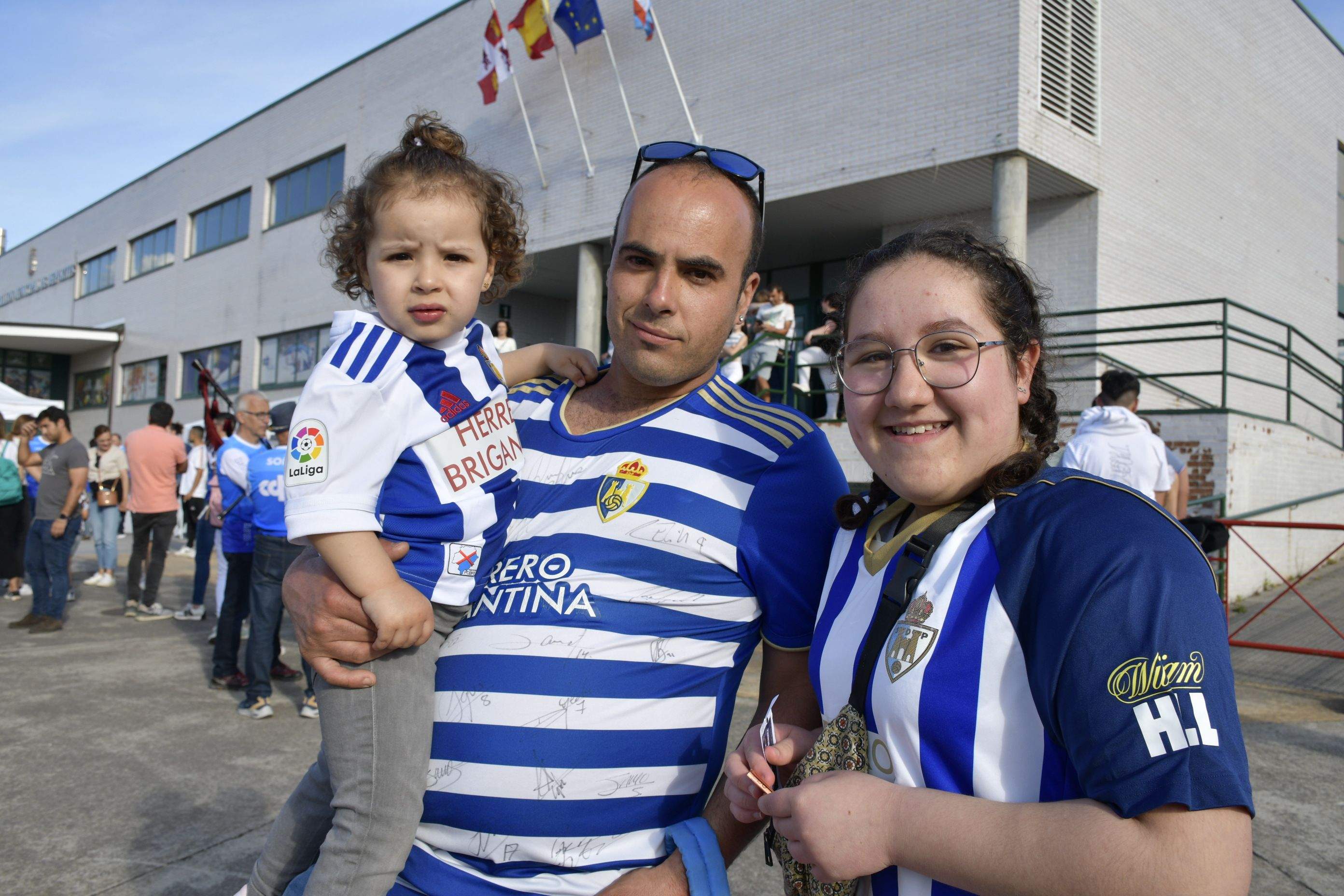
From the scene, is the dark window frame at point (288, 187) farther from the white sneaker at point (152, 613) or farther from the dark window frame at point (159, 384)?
the white sneaker at point (152, 613)

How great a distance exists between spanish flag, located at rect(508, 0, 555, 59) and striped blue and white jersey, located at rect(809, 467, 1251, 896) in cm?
1660

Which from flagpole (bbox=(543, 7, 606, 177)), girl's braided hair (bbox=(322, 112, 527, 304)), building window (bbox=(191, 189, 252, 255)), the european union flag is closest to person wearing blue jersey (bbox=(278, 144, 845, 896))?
girl's braided hair (bbox=(322, 112, 527, 304))

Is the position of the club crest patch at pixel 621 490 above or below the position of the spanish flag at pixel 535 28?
below

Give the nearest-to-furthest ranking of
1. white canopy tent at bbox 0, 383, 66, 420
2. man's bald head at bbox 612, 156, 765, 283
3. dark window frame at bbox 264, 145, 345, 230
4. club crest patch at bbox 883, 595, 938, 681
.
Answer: club crest patch at bbox 883, 595, 938, 681, man's bald head at bbox 612, 156, 765, 283, white canopy tent at bbox 0, 383, 66, 420, dark window frame at bbox 264, 145, 345, 230

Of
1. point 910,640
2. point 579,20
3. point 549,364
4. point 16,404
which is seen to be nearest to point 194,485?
point 16,404

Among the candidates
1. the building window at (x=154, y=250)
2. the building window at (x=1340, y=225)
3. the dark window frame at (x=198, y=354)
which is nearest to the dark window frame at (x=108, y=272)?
the building window at (x=154, y=250)

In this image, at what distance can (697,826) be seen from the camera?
1.57m

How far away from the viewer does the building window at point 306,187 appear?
22.2m

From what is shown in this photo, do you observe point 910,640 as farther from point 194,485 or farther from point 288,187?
point 288,187

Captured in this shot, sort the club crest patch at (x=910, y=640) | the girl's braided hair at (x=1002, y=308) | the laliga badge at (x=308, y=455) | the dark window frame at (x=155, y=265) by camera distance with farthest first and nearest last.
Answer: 1. the dark window frame at (x=155, y=265)
2. the laliga badge at (x=308, y=455)
3. the girl's braided hair at (x=1002, y=308)
4. the club crest patch at (x=910, y=640)

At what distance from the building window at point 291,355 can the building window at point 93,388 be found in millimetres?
10990

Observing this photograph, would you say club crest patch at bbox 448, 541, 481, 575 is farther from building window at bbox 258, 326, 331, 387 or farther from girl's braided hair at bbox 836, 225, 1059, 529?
building window at bbox 258, 326, 331, 387

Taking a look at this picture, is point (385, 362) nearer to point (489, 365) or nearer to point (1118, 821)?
point (489, 365)

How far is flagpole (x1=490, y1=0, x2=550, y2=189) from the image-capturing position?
54.5ft
